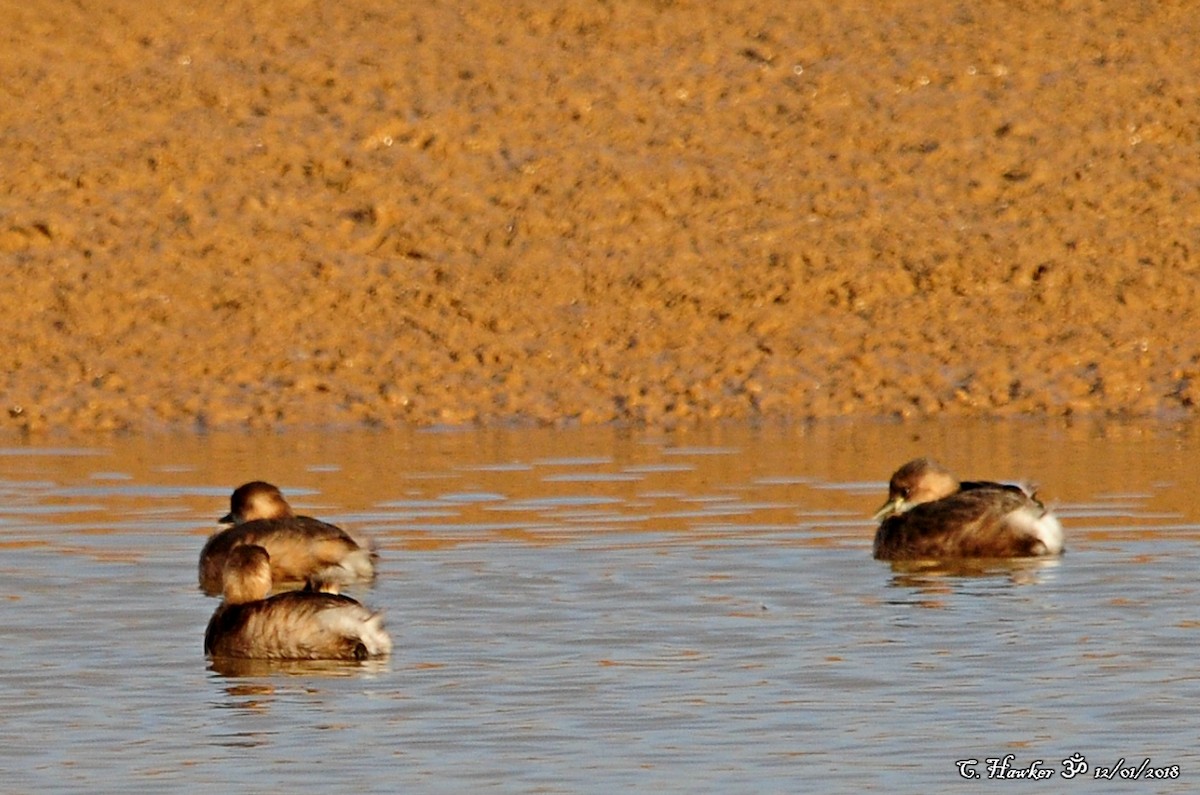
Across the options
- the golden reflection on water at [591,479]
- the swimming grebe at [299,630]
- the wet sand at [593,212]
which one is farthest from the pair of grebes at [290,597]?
the wet sand at [593,212]

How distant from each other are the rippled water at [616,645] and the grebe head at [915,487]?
A: 412mm

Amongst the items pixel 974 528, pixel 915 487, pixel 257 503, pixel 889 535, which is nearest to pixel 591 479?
pixel 915 487

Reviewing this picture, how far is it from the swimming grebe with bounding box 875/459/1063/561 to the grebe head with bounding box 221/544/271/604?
4.02 metres

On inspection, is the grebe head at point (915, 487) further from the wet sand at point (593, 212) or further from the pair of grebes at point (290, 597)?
the wet sand at point (593, 212)

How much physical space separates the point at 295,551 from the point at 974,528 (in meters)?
3.74

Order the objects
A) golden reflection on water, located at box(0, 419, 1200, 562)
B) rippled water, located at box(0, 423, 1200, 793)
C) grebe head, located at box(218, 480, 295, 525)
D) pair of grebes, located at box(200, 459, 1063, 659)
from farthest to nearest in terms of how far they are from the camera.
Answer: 1. golden reflection on water, located at box(0, 419, 1200, 562)
2. grebe head, located at box(218, 480, 295, 525)
3. pair of grebes, located at box(200, 459, 1063, 659)
4. rippled water, located at box(0, 423, 1200, 793)

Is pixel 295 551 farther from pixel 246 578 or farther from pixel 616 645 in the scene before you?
pixel 616 645

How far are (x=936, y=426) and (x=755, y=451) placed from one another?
282 centimetres

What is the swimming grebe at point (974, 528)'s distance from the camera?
14.4 meters

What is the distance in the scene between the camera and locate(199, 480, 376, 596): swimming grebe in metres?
13.9

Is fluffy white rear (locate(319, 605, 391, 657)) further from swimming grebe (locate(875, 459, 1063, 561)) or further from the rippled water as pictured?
swimming grebe (locate(875, 459, 1063, 561))

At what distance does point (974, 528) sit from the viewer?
579 inches

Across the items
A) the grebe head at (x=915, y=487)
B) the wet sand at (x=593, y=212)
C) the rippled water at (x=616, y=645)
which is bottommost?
the rippled water at (x=616, y=645)

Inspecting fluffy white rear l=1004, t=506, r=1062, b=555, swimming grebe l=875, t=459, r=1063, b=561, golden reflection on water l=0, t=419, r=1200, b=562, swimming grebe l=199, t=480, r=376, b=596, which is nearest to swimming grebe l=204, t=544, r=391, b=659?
swimming grebe l=199, t=480, r=376, b=596
